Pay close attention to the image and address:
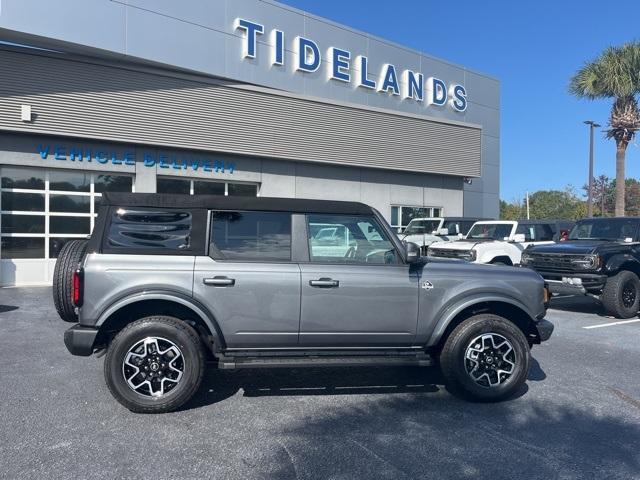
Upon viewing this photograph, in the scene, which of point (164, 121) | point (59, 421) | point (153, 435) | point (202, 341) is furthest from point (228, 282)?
point (164, 121)

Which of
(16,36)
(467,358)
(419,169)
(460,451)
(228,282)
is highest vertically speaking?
(16,36)

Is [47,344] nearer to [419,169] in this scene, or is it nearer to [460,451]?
[460,451]

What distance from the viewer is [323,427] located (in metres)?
4.32

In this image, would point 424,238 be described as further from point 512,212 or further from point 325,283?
point 512,212

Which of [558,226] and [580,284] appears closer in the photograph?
[580,284]

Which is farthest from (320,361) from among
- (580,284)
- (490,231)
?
(490,231)

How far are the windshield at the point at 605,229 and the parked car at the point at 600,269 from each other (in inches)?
2.1

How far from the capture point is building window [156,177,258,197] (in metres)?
15.3

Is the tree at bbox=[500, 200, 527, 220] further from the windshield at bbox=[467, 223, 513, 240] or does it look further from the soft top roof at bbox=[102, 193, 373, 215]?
the soft top roof at bbox=[102, 193, 373, 215]

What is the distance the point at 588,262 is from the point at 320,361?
7.21m

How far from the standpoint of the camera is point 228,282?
15.3 feet

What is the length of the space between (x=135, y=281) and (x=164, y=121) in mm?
11068

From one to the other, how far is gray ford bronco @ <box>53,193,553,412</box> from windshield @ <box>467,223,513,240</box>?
8682 millimetres

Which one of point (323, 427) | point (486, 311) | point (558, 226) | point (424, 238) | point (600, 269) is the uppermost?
point (558, 226)
